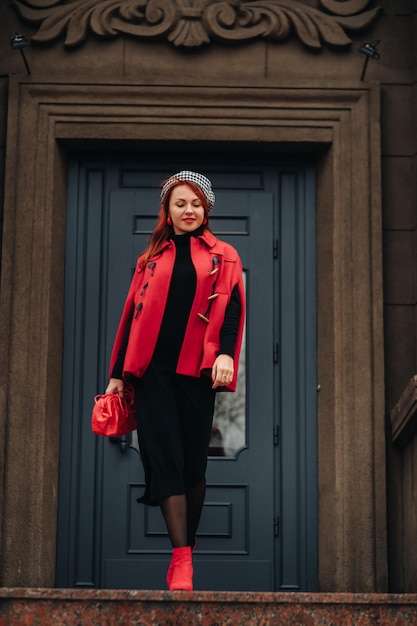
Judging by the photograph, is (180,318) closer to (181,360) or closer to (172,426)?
(181,360)

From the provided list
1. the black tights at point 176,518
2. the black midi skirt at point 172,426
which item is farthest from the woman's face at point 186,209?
the black tights at point 176,518

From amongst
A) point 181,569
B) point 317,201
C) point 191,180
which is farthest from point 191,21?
point 181,569

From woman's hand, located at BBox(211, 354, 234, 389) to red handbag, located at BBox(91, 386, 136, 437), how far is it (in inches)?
20.7

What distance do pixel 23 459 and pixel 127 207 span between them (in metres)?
1.74

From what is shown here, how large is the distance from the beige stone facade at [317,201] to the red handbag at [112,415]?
68.1 inches

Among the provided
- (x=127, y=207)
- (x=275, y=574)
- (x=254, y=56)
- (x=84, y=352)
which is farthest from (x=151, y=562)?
(x=254, y=56)

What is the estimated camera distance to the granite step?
5.66 m

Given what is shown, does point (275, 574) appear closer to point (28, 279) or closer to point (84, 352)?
point (84, 352)

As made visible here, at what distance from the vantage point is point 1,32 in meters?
8.90

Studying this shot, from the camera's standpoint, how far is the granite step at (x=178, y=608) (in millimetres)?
5660

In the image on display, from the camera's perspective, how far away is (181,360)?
6.49m

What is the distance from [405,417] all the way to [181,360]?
188 centimetres

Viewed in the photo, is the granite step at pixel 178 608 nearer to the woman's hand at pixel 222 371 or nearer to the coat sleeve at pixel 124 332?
the woman's hand at pixel 222 371

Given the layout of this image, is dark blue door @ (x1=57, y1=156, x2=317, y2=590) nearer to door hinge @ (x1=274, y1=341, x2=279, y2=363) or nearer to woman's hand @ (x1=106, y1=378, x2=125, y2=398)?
door hinge @ (x1=274, y1=341, x2=279, y2=363)
